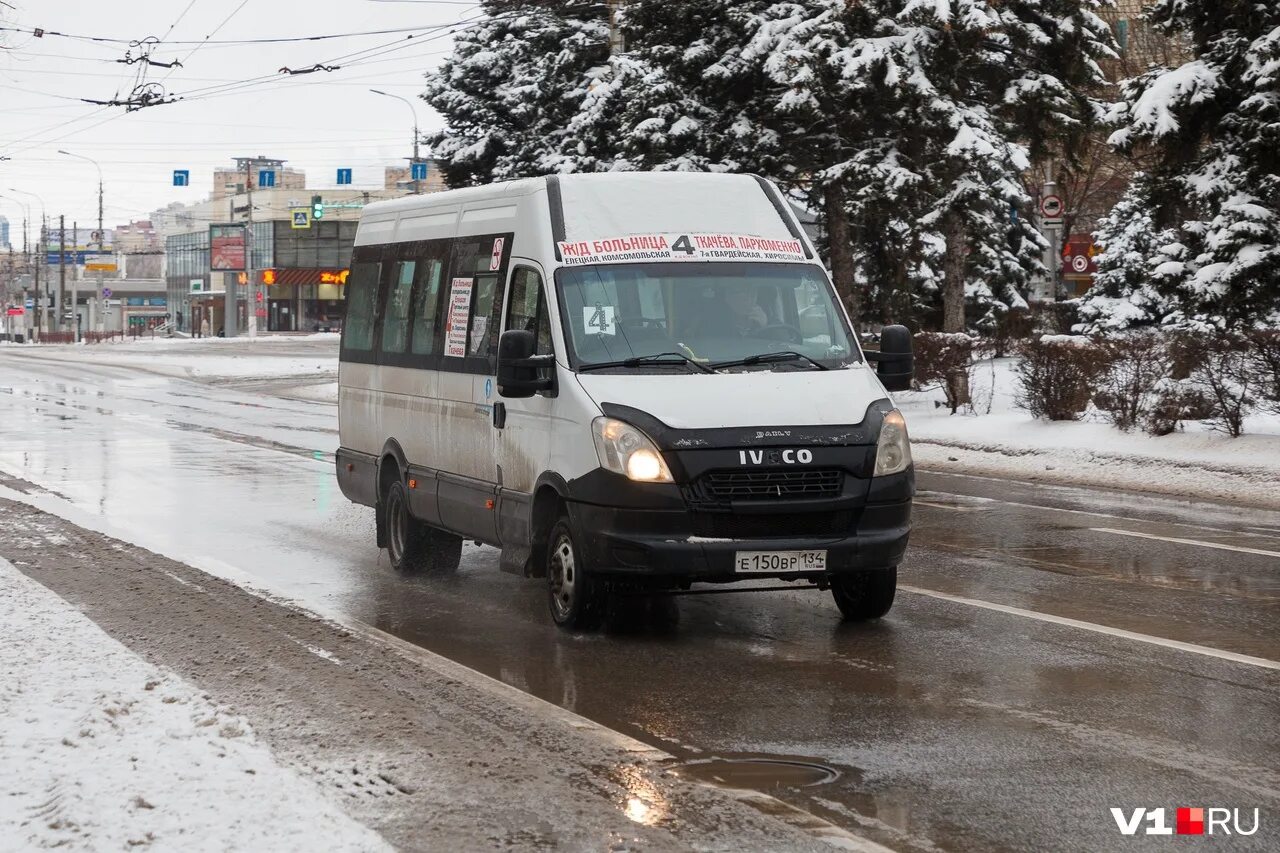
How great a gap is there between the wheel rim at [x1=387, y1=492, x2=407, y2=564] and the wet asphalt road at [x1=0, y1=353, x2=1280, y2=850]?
0.16m

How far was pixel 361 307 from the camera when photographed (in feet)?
41.4

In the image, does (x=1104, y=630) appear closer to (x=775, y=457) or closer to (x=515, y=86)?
(x=775, y=457)

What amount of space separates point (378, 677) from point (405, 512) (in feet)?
12.6

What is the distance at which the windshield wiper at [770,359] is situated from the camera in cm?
915

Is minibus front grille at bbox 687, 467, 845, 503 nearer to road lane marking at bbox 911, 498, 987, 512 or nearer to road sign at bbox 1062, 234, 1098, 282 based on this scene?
road lane marking at bbox 911, 498, 987, 512

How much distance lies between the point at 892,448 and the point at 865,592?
89cm

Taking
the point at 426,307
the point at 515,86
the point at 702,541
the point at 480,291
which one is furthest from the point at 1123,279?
the point at 702,541

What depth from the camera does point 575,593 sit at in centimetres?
888

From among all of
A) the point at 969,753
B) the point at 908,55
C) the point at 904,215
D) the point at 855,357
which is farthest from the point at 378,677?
the point at 904,215

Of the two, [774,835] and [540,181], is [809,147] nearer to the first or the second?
[540,181]

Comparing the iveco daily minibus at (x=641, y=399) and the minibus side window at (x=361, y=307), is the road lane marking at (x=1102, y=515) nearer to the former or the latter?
the iveco daily minibus at (x=641, y=399)

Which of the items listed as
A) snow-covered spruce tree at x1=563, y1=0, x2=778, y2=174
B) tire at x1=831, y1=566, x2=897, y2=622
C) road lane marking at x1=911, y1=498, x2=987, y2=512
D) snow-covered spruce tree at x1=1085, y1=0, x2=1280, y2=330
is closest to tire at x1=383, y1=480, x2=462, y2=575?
tire at x1=831, y1=566, x2=897, y2=622

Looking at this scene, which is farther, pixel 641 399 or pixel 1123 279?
pixel 1123 279

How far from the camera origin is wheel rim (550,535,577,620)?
895 cm
